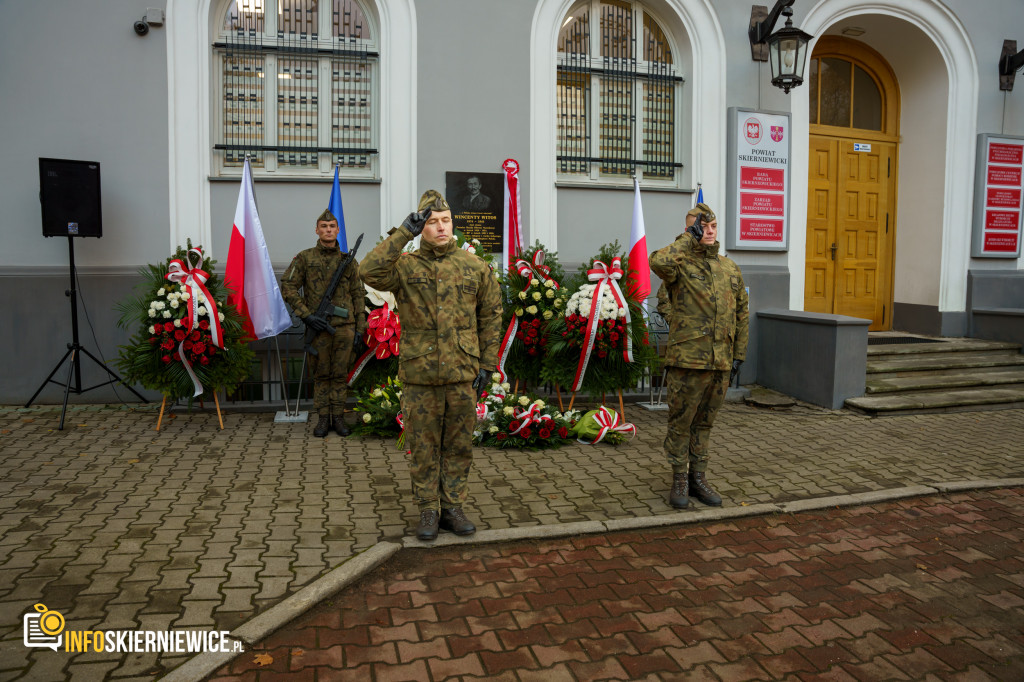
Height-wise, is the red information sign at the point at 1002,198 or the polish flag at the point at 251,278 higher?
the red information sign at the point at 1002,198

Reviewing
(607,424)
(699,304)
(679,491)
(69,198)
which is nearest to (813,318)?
(607,424)

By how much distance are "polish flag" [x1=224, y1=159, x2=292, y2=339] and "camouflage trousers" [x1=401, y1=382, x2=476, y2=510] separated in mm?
3634

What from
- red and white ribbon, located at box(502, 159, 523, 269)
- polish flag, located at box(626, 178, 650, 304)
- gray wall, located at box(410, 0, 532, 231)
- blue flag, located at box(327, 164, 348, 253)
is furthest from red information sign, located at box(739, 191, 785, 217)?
blue flag, located at box(327, 164, 348, 253)

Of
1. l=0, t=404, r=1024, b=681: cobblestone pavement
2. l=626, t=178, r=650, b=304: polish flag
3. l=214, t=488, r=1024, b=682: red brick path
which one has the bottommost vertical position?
l=214, t=488, r=1024, b=682: red brick path

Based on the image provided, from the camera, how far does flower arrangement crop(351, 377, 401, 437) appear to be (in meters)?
7.20

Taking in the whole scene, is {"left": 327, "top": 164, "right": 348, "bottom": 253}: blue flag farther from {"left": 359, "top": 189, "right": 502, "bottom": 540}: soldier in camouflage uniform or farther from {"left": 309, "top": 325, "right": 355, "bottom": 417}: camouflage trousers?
{"left": 359, "top": 189, "right": 502, "bottom": 540}: soldier in camouflage uniform

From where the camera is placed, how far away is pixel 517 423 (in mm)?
6891

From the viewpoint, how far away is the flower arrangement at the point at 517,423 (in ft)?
22.5

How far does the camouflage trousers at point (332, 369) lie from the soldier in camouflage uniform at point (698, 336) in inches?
135

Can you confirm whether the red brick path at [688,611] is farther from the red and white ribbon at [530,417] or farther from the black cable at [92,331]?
the black cable at [92,331]

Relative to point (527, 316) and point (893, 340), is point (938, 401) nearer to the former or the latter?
point (893, 340)

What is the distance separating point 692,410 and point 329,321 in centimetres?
372

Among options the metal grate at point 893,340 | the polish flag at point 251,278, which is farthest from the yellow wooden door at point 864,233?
the polish flag at point 251,278

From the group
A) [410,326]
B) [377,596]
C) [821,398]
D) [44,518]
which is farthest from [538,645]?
[821,398]
